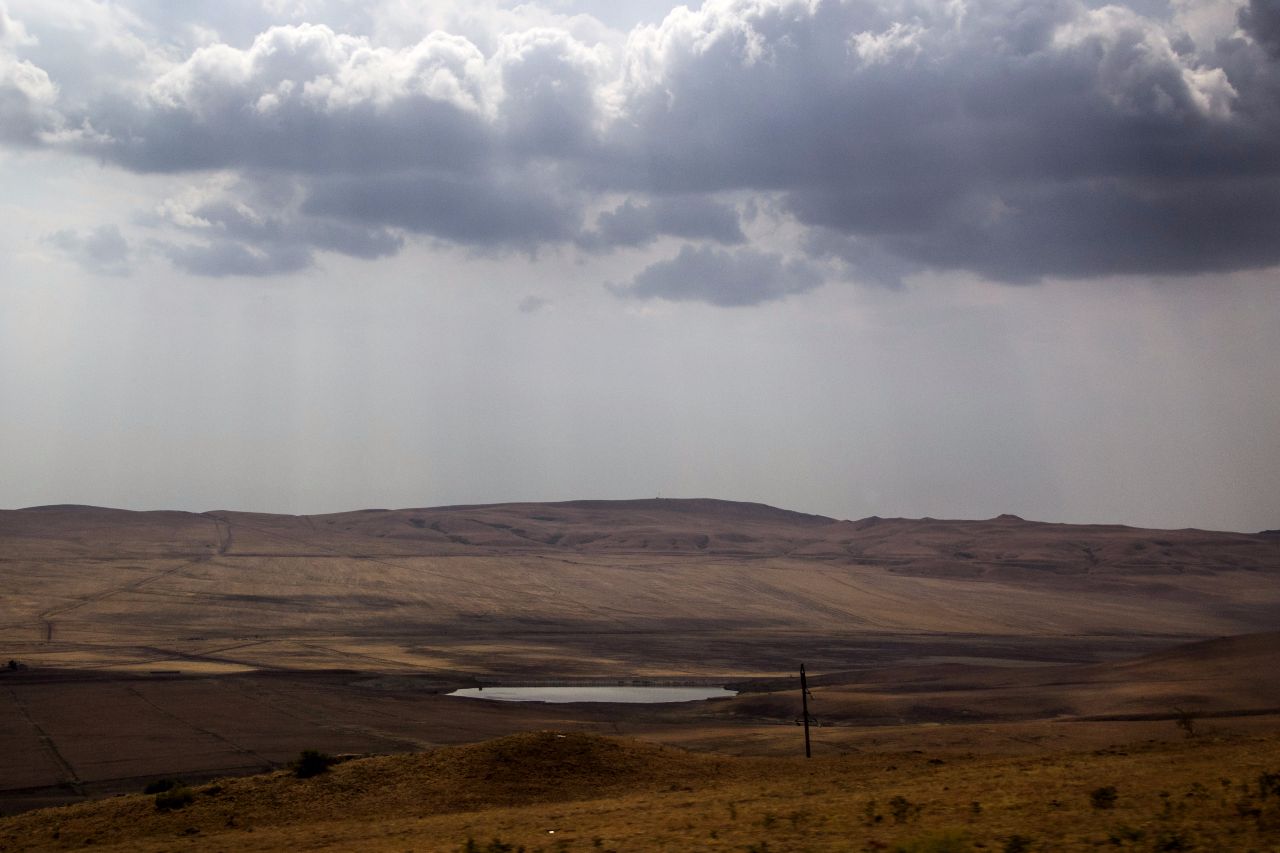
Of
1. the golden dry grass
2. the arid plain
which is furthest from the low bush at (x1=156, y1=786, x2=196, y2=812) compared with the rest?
the arid plain

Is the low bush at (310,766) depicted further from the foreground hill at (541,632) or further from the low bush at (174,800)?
the foreground hill at (541,632)

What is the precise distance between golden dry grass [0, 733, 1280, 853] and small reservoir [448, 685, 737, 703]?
30613 millimetres

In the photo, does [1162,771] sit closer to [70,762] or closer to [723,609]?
[70,762]

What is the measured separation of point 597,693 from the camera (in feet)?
213

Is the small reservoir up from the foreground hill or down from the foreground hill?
down

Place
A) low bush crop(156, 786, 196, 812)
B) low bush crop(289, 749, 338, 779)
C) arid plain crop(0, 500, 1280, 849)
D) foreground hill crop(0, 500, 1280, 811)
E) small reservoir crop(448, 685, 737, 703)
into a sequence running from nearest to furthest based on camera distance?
low bush crop(156, 786, 196, 812), low bush crop(289, 749, 338, 779), arid plain crop(0, 500, 1280, 849), foreground hill crop(0, 500, 1280, 811), small reservoir crop(448, 685, 737, 703)

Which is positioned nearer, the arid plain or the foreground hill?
the arid plain

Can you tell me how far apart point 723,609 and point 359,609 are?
35.1m

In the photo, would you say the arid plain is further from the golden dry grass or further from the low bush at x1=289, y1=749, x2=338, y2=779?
the low bush at x1=289, y1=749, x2=338, y2=779

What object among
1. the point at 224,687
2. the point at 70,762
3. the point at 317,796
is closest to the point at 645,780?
the point at 317,796

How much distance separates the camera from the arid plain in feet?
150

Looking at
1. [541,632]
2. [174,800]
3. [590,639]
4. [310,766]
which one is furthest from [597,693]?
[174,800]

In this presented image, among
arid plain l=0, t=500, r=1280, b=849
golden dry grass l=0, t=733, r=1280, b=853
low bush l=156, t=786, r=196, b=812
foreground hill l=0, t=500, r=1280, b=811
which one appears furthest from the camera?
foreground hill l=0, t=500, r=1280, b=811

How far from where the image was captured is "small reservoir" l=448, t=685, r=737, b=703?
61.9 metres
